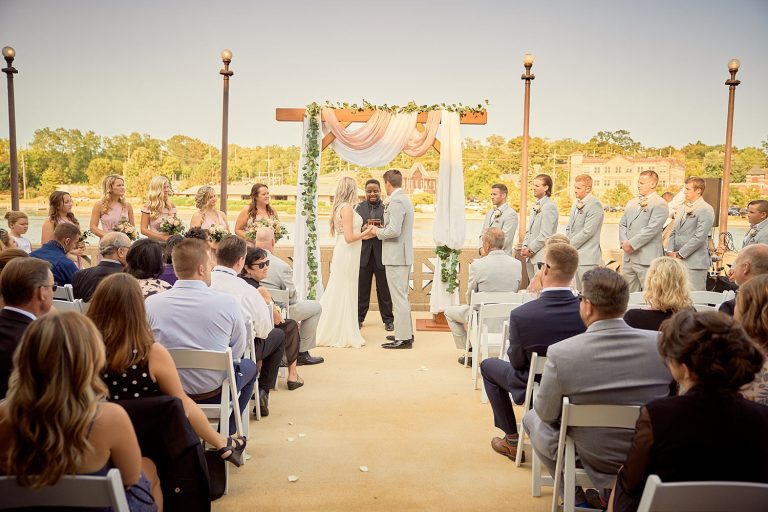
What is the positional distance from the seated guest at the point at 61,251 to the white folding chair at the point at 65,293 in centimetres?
27

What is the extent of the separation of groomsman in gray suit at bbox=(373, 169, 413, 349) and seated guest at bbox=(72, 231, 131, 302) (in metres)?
2.82

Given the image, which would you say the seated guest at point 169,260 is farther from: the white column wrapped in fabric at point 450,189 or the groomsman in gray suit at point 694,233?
the groomsman in gray suit at point 694,233

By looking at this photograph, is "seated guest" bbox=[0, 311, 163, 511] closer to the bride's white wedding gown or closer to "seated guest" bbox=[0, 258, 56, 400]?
"seated guest" bbox=[0, 258, 56, 400]

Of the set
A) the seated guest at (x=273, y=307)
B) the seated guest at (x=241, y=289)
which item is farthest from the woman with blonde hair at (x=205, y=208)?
the seated guest at (x=241, y=289)

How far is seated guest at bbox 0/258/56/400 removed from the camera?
99.0 inches

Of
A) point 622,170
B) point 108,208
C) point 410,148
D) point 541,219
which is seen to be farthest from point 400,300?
point 622,170

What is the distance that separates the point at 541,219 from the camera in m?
7.36

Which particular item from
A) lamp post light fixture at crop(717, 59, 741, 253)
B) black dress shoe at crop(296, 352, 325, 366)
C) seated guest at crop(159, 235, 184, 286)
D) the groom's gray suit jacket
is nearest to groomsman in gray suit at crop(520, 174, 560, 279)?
the groom's gray suit jacket

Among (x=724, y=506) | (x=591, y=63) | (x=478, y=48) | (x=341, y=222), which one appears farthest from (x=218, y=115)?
(x=724, y=506)

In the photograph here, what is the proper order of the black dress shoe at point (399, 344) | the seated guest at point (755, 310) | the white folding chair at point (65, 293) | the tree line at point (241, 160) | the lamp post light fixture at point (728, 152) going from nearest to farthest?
the seated guest at point (755, 310) < the white folding chair at point (65, 293) < the black dress shoe at point (399, 344) < the lamp post light fixture at point (728, 152) < the tree line at point (241, 160)

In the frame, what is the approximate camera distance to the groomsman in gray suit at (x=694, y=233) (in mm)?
7199

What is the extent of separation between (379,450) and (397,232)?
3.07 meters

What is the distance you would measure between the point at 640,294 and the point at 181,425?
374 centimetres

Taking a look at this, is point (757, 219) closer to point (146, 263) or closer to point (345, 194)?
point (345, 194)
